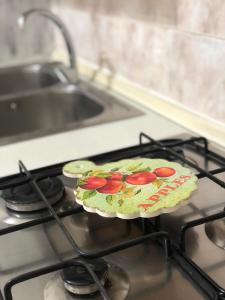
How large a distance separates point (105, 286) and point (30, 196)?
24cm

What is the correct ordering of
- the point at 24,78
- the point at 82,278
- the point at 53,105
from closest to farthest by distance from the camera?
the point at 82,278 → the point at 53,105 → the point at 24,78

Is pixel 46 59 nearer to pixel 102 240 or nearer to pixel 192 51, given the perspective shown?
pixel 192 51

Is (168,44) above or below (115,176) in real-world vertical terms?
above

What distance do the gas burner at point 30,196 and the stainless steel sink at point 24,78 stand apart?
81cm

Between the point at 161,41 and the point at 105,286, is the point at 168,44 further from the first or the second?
the point at 105,286

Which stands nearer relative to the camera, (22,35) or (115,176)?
(115,176)

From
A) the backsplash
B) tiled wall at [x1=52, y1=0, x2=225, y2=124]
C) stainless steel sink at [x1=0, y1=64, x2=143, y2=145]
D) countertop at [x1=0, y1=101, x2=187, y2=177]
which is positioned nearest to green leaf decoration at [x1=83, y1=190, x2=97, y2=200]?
countertop at [x1=0, y1=101, x2=187, y2=177]

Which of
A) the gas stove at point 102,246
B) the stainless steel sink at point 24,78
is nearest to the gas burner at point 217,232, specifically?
the gas stove at point 102,246

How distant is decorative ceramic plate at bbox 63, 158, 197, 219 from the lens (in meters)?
0.59

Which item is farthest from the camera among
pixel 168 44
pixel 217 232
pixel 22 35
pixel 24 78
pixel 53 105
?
pixel 22 35

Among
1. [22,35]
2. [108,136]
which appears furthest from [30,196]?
[22,35]

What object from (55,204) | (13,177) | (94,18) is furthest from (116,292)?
(94,18)

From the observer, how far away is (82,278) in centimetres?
51

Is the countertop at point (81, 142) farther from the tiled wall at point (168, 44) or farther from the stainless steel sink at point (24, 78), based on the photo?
the stainless steel sink at point (24, 78)
